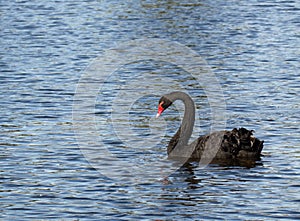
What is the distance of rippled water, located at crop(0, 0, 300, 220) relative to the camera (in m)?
10.6

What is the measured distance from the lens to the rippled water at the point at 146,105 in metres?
10.6

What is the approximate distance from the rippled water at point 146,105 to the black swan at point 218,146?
335 millimetres

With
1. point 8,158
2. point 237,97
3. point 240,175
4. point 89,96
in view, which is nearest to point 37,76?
point 89,96

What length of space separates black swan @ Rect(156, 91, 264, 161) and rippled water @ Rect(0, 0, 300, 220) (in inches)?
13.2

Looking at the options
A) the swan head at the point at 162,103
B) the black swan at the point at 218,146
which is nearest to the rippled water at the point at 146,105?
the black swan at the point at 218,146

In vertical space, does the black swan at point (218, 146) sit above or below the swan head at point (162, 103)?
below

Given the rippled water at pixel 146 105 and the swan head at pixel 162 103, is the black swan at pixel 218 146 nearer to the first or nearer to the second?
the swan head at pixel 162 103

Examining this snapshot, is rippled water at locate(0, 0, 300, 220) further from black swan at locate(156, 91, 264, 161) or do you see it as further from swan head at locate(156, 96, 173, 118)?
swan head at locate(156, 96, 173, 118)

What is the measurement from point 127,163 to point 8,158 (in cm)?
186

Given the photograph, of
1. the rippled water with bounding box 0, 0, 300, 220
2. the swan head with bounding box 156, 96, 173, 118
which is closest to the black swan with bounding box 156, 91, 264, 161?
the swan head with bounding box 156, 96, 173, 118

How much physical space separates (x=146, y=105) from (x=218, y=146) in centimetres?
424

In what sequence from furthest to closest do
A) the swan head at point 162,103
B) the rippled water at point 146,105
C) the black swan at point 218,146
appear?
the swan head at point 162,103 < the black swan at point 218,146 < the rippled water at point 146,105

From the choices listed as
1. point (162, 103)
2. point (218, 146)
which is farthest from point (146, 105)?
point (218, 146)

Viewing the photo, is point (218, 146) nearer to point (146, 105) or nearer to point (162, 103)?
point (162, 103)
